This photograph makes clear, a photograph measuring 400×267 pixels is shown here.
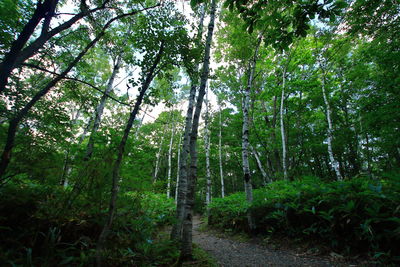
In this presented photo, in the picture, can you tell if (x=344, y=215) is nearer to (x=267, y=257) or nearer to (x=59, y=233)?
(x=267, y=257)

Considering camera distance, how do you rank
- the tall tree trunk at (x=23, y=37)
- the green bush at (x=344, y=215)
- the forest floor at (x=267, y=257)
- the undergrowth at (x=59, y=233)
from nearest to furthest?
1. the undergrowth at (x=59, y=233)
2. the tall tree trunk at (x=23, y=37)
3. the green bush at (x=344, y=215)
4. the forest floor at (x=267, y=257)

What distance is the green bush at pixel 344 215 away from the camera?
8.85 ft

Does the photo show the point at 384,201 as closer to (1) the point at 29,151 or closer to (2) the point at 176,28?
(2) the point at 176,28

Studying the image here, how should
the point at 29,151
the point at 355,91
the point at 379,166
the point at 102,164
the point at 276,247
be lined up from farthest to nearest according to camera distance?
the point at 379,166, the point at 355,91, the point at 276,247, the point at 102,164, the point at 29,151

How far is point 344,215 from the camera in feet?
10.2

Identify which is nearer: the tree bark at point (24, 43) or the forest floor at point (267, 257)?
the tree bark at point (24, 43)

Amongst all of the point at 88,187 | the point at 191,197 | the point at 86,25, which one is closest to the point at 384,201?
the point at 191,197

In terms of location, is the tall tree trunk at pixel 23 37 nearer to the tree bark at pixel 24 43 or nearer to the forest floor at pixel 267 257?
the tree bark at pixel 24 43

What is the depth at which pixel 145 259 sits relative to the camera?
9.20 feet

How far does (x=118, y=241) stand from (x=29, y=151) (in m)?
2.27

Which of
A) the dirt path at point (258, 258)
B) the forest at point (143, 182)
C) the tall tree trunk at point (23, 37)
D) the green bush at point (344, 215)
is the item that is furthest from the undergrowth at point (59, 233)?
the green bush at point (344, 215)

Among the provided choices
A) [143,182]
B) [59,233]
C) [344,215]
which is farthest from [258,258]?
[59,233]

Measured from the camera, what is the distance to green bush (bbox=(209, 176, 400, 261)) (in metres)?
2.70

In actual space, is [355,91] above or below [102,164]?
above
